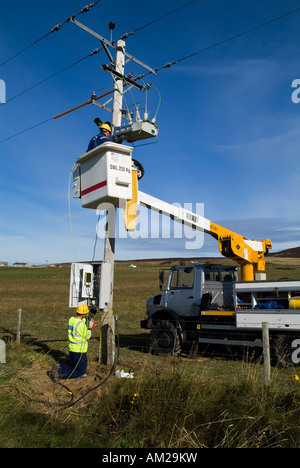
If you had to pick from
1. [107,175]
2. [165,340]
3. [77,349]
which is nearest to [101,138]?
[107,175]

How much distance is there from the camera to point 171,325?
1056 centimetres

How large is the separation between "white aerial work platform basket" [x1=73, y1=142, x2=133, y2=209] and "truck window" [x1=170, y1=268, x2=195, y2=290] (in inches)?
183

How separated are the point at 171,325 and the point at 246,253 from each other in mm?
3098

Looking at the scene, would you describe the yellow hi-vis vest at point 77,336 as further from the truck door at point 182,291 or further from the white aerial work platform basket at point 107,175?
the truck door at point 182,291

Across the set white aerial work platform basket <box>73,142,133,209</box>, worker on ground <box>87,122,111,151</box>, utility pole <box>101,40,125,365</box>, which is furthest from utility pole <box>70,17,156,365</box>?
worker on ground <box>87,122,111,151</box>

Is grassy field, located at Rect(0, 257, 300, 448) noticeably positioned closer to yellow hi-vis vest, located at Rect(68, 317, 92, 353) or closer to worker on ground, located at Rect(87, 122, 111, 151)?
yellow hi-vis vest, located at Rect(68, 317, 92, 353)

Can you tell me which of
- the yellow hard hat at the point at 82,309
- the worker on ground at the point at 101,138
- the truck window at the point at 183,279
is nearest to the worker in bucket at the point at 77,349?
the yellow hard hat at the point at 82,309

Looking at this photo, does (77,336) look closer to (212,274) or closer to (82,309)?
(82,309)

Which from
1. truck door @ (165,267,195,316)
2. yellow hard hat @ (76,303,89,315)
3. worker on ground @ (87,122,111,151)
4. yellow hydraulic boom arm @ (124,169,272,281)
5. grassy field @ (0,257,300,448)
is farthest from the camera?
truck door @ (165,267,195,316)

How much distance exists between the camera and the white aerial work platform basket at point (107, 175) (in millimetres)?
6594

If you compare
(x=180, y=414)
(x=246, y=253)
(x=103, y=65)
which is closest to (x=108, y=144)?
(x=103, y=65)

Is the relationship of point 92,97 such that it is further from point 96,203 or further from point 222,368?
→ point 222,368

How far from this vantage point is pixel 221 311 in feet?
32.0

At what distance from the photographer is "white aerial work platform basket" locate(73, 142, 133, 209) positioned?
659 cm
